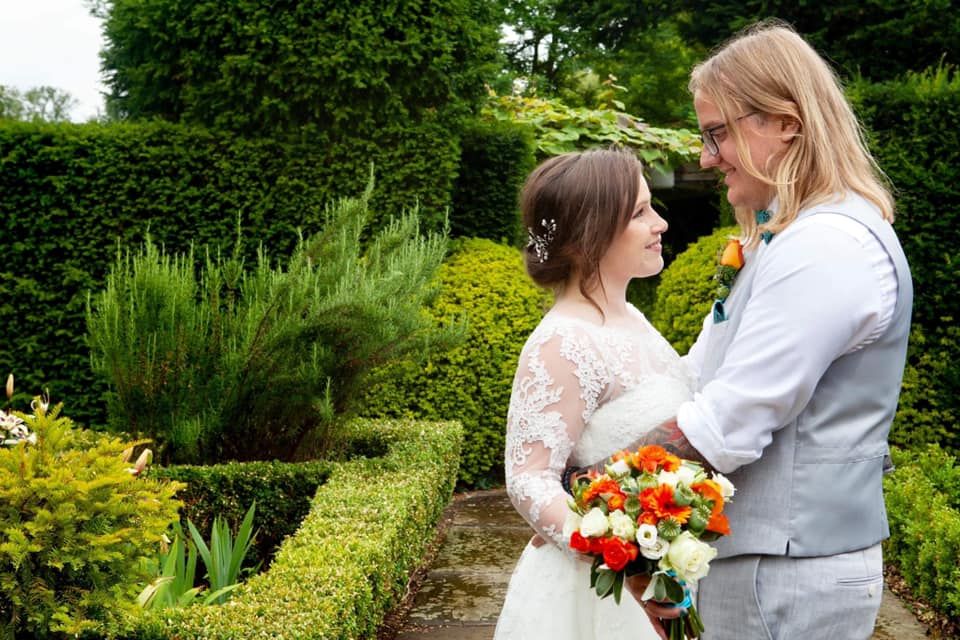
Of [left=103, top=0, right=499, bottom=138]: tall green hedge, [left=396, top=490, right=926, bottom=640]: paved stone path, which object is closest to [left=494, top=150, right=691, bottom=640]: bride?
[left=396, top=490, right=926, bottom=640]: paved stone path

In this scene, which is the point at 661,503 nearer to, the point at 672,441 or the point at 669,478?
the point at 669,478

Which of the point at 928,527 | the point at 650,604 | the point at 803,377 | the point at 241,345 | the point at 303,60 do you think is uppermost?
the point at 303,60

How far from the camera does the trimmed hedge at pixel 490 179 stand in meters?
8.27

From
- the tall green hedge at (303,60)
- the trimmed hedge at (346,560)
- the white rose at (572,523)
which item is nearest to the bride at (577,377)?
the white rose at (572,523)

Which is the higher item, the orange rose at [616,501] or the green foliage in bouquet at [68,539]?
A: the orange rose at [616,501]

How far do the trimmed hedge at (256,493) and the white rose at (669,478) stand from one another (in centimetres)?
333

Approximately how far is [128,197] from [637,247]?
5749 mm

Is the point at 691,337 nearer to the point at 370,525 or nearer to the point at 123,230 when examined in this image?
the point at 370,525

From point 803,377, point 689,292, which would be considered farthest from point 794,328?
point 689,292

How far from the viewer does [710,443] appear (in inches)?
73.4

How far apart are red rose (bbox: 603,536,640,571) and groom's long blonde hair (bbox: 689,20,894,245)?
0.72m

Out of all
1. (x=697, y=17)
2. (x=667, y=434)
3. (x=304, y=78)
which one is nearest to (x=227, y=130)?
(x=304, y=78)

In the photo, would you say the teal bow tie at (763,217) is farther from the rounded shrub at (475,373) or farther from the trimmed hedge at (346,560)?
the rounded shrub at (475,373)

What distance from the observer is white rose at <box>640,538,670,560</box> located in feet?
5.98
